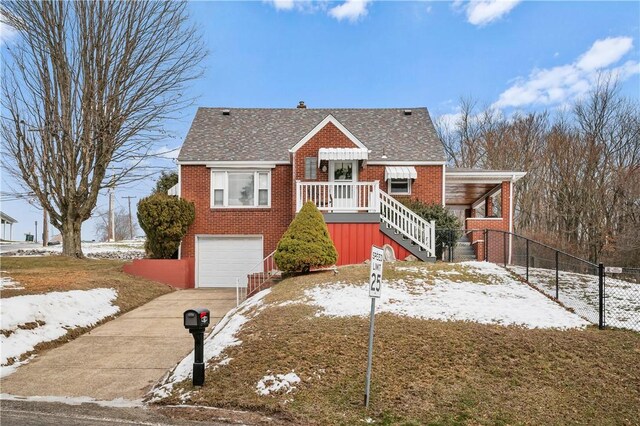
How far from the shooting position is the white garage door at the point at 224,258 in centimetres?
1759

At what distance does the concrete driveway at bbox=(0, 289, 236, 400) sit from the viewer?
6.36 m

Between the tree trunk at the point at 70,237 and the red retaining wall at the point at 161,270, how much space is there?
4.61 metres

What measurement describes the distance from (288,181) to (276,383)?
12162mm

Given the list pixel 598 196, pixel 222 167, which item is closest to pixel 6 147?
pixel 222 167

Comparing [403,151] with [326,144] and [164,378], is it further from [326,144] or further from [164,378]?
[164,378]

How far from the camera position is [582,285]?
1100cm

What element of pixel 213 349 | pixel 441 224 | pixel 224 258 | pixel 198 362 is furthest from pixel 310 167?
pixel 198 362

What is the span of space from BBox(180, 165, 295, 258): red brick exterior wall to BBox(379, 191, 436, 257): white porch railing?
4.32m

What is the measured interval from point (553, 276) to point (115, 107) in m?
18.7

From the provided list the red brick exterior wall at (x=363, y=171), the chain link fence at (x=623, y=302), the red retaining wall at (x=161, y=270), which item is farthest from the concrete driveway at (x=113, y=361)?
the chain link fence at (x=623, y=302)

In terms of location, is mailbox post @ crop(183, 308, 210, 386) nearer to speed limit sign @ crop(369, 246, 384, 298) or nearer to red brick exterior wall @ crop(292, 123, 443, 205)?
speed limit sign @ crop(369, 246, 384, 298)

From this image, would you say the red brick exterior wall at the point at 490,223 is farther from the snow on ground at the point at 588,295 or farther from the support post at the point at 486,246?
the snow on ground at the point at 588,295

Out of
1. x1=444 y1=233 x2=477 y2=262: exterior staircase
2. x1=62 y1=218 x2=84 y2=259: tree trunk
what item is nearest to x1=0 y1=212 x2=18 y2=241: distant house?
x1=62 y1=218 x2=84 y2=259: tree trunk

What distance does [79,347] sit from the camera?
28.4 feet
